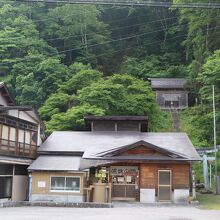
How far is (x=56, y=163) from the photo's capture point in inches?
942

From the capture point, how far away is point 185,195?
74.4ft

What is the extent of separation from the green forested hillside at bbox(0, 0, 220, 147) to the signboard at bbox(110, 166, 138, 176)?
38.2 feet

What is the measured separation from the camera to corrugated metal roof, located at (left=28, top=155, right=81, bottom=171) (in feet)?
75.9

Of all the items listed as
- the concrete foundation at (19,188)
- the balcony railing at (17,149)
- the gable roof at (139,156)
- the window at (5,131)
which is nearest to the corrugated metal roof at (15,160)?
the balcony railing at (17,149)

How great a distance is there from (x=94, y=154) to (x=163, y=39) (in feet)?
152

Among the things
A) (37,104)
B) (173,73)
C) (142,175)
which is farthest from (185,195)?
(173,73)

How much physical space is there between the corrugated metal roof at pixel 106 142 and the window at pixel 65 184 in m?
1.53

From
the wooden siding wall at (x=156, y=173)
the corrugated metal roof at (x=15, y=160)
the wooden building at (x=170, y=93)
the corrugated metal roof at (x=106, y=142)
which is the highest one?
the wooden building at (x=170, y=93)

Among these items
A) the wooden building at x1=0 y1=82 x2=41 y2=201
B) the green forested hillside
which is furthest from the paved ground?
the green forested hillside

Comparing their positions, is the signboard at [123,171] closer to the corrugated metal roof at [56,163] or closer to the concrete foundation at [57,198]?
the corrugated metal roof at [56,163]

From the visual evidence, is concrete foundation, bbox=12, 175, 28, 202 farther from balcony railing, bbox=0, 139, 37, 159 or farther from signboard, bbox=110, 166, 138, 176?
signboard, bbox=110, 166, 138, 176

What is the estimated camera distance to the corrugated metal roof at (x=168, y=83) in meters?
50.1

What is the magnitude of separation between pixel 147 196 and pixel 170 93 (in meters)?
29.1

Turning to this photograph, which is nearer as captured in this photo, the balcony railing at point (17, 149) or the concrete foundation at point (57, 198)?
the balcony railing at point (17, 149)
